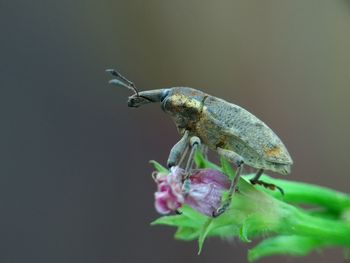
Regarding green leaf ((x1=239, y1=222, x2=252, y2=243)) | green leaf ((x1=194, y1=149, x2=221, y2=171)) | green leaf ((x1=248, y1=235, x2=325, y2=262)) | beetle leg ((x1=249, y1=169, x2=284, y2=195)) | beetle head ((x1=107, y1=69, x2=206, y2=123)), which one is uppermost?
beetle head ((x1=107, y1=69, x2=206, y2=123))

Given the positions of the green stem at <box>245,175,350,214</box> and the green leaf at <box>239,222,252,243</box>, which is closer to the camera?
the green leaf at <box>239,222,252,243</box>

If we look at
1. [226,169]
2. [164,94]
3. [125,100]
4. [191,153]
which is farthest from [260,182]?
[125,100]

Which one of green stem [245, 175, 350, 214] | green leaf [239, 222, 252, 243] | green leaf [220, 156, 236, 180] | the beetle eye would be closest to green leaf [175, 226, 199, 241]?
green leaf [239, 222, 252, 243]

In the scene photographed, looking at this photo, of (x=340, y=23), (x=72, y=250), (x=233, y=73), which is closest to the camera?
(x=72, y=250)

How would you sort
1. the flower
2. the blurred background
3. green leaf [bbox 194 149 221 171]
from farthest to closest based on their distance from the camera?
1. the blurred background
2. green leaf [bbox 194 149 221 171]
3. the flower

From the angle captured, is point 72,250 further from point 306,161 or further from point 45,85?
point 306,161

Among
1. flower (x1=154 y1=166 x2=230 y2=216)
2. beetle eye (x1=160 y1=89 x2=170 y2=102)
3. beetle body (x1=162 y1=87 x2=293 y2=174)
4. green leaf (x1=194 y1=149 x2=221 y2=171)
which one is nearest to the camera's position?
flower (x1=154 y1=166 x2=230 y2=216)

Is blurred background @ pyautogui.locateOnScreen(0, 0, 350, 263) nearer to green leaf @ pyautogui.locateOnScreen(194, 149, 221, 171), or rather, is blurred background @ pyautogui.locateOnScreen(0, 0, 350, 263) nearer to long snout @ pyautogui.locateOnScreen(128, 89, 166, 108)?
long snout @ pyautogui.locateOnScreen(128, 89, 166, 108)

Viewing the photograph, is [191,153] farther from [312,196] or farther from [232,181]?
[312,196]

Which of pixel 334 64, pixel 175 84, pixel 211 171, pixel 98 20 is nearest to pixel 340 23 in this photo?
pixel 334 64
